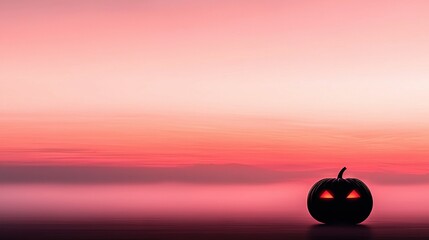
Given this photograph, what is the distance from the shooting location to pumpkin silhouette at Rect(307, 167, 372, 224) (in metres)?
37.9

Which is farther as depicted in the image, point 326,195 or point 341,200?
point 326,195

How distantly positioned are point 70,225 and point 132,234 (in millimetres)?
7385

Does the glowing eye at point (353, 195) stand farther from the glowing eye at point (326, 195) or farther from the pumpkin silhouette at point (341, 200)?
the glowing eye at point (326, 195)

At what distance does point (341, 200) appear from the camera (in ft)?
124

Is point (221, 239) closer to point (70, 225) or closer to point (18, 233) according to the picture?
point (18, 233)

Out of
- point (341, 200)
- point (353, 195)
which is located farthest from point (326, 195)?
point (353, 195)

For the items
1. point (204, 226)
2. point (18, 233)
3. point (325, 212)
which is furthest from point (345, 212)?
point (18, 233)

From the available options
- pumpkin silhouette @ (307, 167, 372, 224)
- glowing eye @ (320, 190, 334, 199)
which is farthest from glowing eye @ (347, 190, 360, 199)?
glowing eye @ (320, 190, 334, 199)

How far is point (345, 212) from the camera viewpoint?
1496 inches

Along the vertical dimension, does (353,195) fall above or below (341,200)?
above

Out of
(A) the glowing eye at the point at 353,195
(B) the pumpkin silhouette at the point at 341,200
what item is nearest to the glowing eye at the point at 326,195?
(B) the pumpkin silhouette at the point at 341,200

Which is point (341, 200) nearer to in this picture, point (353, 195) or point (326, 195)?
point (353, 195)

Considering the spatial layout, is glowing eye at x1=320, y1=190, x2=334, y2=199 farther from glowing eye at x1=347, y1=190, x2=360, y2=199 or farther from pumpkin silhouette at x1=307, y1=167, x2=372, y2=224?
glowing eye at x1=347, y1=190, x2=360, y2=199

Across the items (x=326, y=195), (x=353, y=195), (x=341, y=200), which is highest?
(x=326, y=195)
